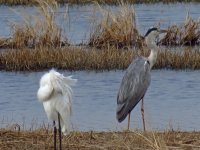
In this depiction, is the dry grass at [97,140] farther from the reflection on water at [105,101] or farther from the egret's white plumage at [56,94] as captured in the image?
the reflection on water at [105,101]

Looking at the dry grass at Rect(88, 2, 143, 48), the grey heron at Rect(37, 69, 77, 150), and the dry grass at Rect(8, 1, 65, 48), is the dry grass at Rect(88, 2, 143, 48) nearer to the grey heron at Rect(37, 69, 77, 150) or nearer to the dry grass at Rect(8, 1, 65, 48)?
the dry grass at Rect(8, 1, 65, 48)


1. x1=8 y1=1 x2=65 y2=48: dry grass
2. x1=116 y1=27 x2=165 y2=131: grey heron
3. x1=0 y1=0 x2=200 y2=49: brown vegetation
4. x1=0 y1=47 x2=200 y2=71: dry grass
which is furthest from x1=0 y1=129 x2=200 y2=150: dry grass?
x1=8 y1=1 x2=65 y2=48: dry grass

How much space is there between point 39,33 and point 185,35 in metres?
4.25

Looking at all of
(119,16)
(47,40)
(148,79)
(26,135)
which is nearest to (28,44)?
(47,40)

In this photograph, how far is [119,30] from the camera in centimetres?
2098

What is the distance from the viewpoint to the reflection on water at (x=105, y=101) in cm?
1216

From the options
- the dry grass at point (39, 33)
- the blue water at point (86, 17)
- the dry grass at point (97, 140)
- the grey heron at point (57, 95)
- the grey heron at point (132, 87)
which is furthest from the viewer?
the blue water at point (86, 17)

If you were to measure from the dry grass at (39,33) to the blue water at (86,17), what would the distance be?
1.46 feet

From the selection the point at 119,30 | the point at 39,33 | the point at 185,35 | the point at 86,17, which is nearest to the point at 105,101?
the point at 119,30

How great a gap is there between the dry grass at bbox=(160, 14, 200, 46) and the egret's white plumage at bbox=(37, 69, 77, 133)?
1372cm

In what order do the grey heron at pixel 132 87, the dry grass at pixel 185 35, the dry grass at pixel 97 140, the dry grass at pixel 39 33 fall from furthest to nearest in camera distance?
the dry grass at pixel 185 35
the dry grass at pixel 39 33
the grey heron at pixel 132 87
the dry grass at pixel 97 140

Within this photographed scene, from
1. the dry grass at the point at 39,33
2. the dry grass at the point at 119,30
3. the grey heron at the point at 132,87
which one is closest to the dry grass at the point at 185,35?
the dry grass at the point at 119,30

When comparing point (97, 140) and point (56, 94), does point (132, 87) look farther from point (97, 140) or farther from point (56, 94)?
point (56, 94)

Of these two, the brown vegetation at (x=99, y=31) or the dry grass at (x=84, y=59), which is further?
the brown vegetation at (x=99, y=31)
